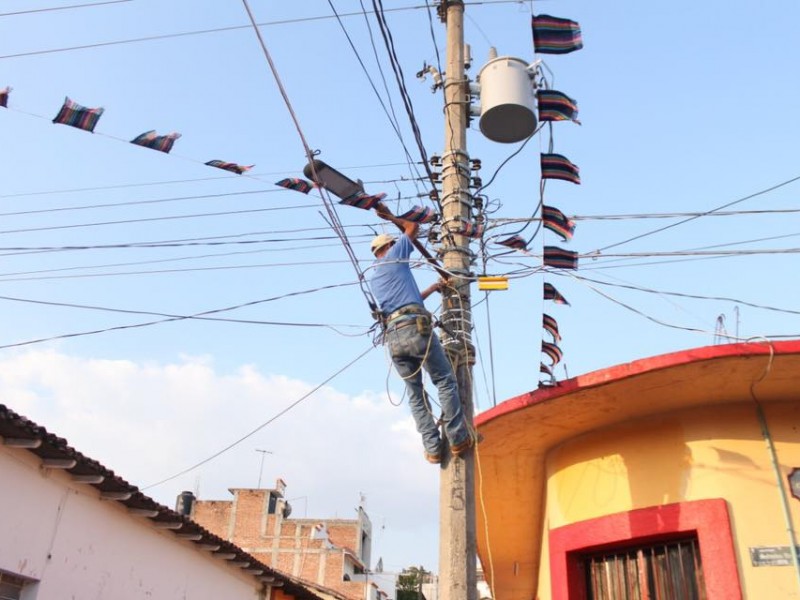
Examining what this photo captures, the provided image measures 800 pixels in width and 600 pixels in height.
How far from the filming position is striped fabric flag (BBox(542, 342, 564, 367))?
6.69 m

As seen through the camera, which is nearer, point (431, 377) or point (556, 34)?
point (431, 377)

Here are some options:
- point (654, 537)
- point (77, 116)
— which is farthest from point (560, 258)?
point (77, 116)

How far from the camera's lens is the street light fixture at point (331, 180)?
673cm

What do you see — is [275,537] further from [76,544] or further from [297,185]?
[297,185]

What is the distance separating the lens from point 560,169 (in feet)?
23.1

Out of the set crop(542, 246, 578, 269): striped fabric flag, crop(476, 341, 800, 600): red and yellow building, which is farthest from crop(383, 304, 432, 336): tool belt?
Result: crop(542, 246, 578, 269): striped fabric flag

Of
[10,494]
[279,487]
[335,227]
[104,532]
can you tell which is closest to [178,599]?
[104,532]

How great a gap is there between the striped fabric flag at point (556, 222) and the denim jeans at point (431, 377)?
2.16 meters

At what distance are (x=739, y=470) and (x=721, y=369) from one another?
2.91ft

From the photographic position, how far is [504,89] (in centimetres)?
678

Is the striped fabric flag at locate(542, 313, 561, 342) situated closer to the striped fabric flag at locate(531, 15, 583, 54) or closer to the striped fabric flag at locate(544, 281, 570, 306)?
the striped fabric flag at locate(544, 281, 570, 306)

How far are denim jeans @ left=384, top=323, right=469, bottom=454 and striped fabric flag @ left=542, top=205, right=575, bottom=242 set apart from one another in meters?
2.16

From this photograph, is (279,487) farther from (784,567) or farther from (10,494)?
(784,567)

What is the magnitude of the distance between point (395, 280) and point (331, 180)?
1475mm
